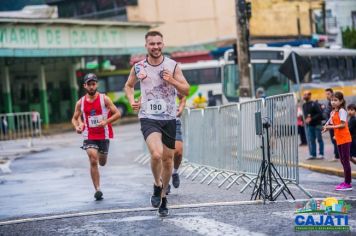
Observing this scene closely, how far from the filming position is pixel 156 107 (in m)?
10.3

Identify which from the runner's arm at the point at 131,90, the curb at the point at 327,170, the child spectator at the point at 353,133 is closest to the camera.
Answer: the runner's arm at the point at 131,90

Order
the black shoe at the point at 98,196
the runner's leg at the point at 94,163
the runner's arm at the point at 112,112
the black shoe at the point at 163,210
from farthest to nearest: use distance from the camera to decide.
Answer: the runner's arm at the point at 112,112
the runner's leg at the point at 94,163
the black shoe at the point at 98,196
the black shoe at the point at 163,210

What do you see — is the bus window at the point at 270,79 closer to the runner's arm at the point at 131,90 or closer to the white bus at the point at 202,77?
the white bus at the point at 202,77

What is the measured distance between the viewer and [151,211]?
10.4 m

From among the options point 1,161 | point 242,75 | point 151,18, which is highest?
point 151,18

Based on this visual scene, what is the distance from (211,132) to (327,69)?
60.1ft

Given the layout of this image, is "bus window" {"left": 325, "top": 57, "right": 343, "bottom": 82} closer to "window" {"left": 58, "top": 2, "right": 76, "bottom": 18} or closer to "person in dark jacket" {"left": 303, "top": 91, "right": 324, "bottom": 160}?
"person in dark jacket" {"left": 303, "top": 91, "right": 324, "bottom": 160}

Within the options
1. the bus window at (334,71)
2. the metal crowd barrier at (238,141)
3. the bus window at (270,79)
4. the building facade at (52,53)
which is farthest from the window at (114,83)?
the metal crowd barrier at (238,141)

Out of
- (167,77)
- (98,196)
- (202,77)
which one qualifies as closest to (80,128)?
(98,196)

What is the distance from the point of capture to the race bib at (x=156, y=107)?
1030 centimetres

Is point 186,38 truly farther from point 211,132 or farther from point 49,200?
point 49,200

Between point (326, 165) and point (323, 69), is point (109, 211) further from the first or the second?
point (323, 69)

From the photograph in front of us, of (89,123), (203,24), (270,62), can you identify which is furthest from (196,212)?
(203,24)

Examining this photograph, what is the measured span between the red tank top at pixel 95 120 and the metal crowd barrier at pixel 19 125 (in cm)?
2199
